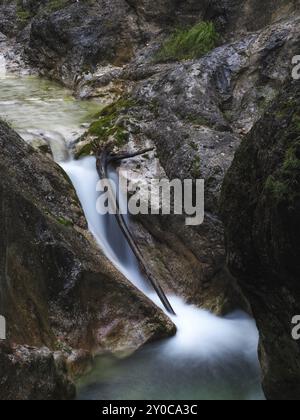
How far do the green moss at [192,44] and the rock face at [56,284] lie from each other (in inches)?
268

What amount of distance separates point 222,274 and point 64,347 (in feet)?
8.28

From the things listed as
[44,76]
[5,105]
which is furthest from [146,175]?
[44,76]

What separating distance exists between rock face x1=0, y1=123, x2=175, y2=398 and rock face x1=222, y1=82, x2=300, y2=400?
1952 millimetres

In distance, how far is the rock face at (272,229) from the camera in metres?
3.91

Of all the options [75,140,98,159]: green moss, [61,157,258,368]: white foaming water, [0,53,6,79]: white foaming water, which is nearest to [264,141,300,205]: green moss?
[61,157,258,368]: white foaming water

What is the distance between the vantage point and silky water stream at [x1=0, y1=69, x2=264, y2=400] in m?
5.62

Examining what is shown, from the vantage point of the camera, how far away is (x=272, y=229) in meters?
4.04

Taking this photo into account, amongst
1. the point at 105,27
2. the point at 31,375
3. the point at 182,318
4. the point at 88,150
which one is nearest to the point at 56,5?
the point at 105,27

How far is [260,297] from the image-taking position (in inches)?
183

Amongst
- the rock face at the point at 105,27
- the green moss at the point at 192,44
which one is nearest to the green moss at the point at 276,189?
the green moss at the point at 192,44

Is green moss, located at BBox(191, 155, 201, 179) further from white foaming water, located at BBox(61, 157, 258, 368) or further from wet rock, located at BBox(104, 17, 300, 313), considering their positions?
white foaming water, located at BBox(61, 157, 258, 368)

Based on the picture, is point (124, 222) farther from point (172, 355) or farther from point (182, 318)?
point (172, 355)

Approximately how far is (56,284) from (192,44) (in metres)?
8.47

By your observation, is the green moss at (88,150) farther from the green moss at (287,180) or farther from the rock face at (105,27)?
the rock face at (105,27)
